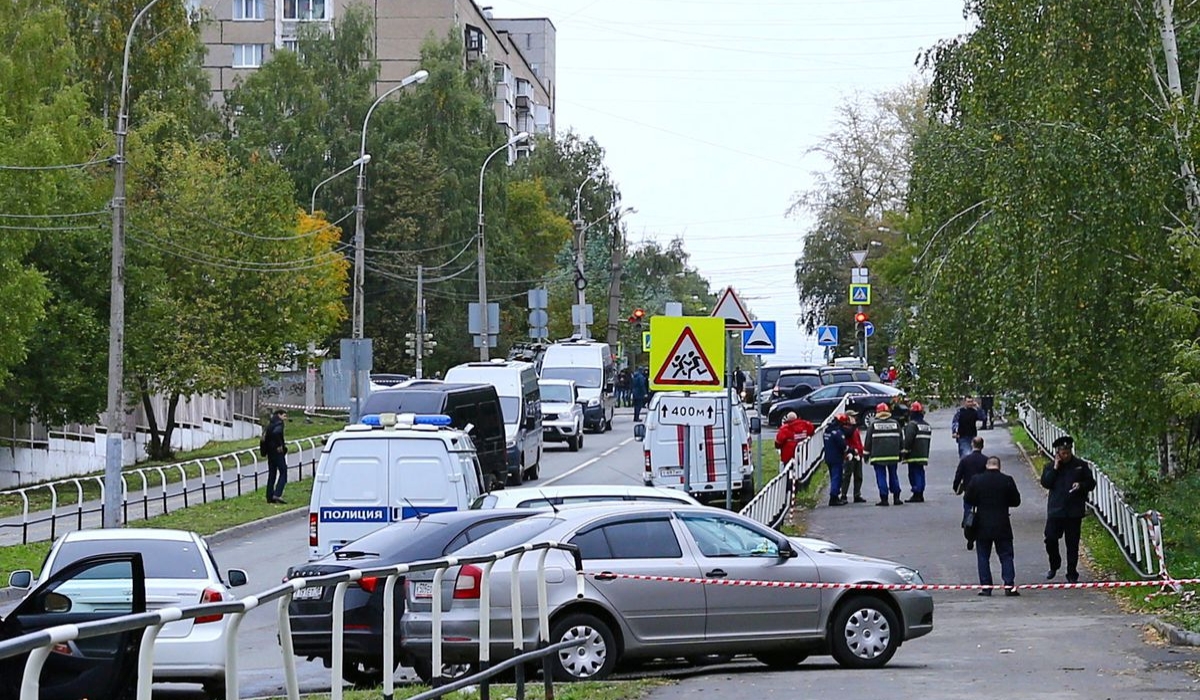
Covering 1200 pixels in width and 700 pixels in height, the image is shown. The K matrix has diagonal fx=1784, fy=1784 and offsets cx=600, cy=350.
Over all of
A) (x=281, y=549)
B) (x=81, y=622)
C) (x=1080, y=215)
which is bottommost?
(x=281, y=549)

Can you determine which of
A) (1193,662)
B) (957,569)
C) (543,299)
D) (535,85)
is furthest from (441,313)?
(1193,662)

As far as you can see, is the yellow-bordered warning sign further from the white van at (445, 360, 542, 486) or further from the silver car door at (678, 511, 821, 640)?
the white van at (445, 360, 542, 486)

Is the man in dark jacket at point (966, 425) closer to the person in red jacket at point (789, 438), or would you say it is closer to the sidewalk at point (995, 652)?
the person in red jacket at point (789, 438)

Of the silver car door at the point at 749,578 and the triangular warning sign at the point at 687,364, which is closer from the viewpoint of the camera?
the silver car door at the point at 749,578

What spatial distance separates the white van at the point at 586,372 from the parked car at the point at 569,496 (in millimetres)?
35974

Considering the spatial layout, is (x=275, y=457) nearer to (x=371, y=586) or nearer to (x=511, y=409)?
(x=511, y=409)

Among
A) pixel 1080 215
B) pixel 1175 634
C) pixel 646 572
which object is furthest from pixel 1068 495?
pixel 646 572

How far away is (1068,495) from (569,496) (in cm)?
→ 637

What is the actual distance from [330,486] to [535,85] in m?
109

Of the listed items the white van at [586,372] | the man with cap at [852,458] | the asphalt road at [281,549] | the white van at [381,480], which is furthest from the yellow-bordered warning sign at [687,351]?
the white van at [586,372]

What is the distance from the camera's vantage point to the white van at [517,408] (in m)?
38.8

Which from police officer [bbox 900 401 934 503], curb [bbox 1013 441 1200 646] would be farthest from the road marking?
curb [bbox 1013 441 1200 646]

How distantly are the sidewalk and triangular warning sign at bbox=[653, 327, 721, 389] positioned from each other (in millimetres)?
3742

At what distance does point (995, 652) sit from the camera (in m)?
16.0
